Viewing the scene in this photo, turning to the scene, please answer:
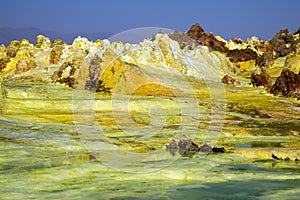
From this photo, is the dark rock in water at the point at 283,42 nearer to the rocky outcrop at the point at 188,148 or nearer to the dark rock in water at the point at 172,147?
the rocky outcrop at the point at 188,148

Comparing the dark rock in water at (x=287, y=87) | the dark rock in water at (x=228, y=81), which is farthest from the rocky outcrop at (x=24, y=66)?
the dark rock in water at (x=287, y=87)

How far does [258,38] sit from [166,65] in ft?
181

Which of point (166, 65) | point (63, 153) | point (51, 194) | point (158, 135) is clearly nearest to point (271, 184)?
point (51, 194)

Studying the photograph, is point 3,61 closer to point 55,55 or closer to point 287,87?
point 55,55

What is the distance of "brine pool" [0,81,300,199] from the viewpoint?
15281 millimetres

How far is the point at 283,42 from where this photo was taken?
10344 centimetres

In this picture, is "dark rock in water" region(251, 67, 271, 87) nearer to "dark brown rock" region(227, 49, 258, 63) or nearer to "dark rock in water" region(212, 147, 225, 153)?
"dark brown rock" region(227, 49, 258, 63)

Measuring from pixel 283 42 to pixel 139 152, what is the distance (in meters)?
88.1

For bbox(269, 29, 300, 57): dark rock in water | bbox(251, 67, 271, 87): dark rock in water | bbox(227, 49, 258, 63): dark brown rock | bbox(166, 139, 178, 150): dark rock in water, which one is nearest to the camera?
bbox(166, 139, 178, 150): dark rock in water

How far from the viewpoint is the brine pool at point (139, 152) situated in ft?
50.1

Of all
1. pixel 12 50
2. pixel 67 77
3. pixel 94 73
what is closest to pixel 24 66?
pixel 12 50

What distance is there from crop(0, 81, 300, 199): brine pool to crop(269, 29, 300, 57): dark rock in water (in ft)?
202

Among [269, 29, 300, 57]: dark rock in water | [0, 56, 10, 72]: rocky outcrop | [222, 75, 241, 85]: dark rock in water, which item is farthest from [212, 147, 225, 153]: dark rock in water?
[269, 29, 300, 57]: dark rock in water

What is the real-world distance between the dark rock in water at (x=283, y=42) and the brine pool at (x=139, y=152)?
6159 cm
